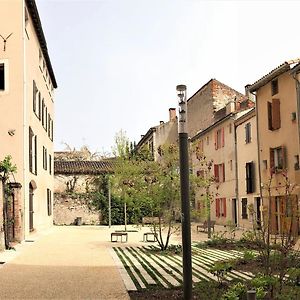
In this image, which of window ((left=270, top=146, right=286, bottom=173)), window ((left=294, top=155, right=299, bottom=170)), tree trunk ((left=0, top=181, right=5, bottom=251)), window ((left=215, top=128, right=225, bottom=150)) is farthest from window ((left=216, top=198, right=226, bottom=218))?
tree trunk ((left=0, top=181, right=5, bottom=251))

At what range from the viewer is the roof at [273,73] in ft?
77.5

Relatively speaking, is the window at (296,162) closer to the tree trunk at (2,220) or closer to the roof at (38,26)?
the tree trunk at (2,220)

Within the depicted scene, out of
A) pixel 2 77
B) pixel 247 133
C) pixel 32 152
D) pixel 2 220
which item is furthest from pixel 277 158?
pixel 2 220

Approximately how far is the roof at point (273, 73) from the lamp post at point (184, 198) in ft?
53.3

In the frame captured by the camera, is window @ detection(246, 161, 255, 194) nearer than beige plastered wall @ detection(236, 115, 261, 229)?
No

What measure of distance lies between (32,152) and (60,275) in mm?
14909

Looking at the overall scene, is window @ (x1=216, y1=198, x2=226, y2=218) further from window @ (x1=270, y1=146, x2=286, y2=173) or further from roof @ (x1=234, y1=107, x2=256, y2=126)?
window @ (x1=270, y1=146, x2=286, y2=173)

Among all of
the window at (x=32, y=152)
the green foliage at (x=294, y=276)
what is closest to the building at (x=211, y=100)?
the window at (x=32, y=152)

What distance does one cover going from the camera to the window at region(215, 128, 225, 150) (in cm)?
3766

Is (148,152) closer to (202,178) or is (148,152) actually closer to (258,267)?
(202,178)

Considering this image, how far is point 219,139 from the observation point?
38.7 metres

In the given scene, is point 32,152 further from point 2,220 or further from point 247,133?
point 247,133

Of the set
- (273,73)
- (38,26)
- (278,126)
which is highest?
(38,26)

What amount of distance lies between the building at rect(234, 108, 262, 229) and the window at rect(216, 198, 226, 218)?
3.53 meters
